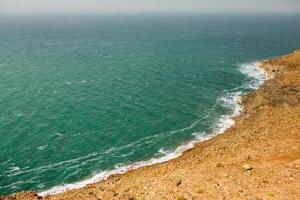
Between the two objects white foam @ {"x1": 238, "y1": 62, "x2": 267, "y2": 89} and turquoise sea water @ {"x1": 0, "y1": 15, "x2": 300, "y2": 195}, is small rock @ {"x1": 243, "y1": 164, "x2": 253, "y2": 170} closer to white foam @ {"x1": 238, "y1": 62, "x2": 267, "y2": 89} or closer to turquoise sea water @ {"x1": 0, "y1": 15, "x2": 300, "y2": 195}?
turquoise sea water @ {"x1": 0, "y1": 15, "x2": 300, "y2": 195}

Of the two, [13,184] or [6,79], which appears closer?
[13,184]

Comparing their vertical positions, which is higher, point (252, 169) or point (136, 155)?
point (252, 169)

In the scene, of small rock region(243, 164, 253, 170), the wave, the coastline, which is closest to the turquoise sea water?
the wave

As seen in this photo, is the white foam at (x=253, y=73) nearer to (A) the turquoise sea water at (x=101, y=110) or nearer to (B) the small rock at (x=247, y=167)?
(A) the turquoise sea water at (x=101, y=110)

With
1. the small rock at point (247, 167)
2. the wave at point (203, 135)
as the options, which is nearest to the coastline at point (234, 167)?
the small rock at point (247, 167)

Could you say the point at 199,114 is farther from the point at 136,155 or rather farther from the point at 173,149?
the point at 136,155

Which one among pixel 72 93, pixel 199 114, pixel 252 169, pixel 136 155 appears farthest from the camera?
pixel 72 93

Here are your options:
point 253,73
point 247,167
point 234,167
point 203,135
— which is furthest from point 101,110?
point 253,73

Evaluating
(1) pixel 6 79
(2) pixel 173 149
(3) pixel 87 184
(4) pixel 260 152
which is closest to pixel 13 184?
(3) pixel 87 184
